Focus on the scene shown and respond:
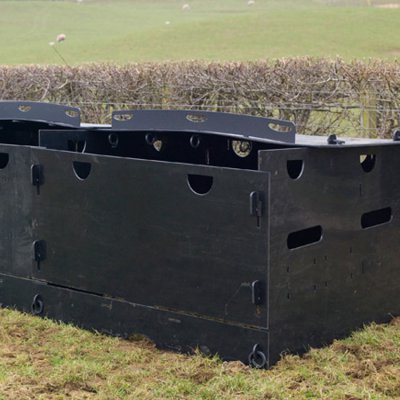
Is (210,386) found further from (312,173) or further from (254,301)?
(312,173)

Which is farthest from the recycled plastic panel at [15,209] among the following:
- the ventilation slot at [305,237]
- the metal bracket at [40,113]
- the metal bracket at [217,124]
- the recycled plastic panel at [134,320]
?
the ventilation slot at [305,237]

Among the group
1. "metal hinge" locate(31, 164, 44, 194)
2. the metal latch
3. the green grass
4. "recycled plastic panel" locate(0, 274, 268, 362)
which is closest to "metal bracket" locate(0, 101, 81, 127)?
"metal hinge" locate(31, 164, 44, 194)

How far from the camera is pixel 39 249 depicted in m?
5.15

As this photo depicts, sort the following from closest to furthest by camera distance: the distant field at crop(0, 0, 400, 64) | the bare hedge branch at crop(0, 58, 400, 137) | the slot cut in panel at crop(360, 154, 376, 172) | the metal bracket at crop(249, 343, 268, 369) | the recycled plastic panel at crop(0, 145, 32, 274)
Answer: the metal bracket at crop(249, 343, 268, 369)
the slot cut in panel at crop(360, 154, 376, 172)
the recycled plastic panel at crop(0, 145, 32, 274)
the bare hedge branch at crop(0, 58, 400, 137)
the distant field at crop(0, 0, 400, 64)

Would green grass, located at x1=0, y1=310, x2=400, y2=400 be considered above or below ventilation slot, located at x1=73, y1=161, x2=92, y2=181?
below

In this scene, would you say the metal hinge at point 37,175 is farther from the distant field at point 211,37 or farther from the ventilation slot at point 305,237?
the distant field at point 211,37

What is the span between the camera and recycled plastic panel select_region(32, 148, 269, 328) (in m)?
4.21

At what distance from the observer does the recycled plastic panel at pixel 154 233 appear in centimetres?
421

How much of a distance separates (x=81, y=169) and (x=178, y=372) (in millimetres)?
1479

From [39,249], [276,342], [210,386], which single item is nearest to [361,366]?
[276,342]

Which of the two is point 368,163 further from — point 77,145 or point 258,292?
point 77,145

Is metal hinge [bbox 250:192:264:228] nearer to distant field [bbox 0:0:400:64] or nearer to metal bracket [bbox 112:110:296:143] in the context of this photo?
metal bracket [bbox 112:110:296:143]

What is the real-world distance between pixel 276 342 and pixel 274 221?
0.60 metres

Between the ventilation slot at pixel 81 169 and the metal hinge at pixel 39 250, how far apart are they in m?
0.44
